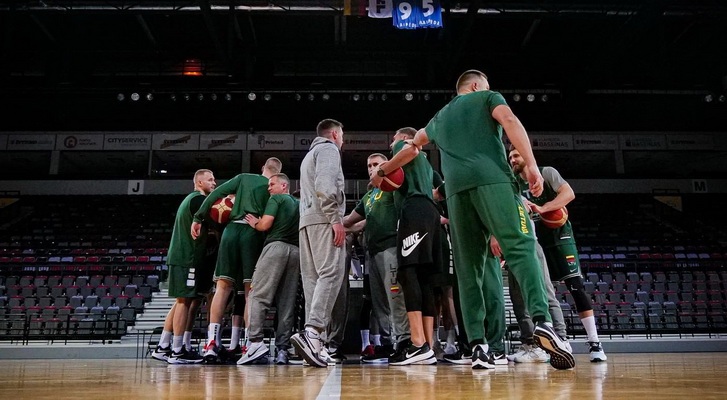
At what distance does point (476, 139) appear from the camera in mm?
2670

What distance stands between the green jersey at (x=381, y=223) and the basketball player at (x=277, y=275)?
1.92ft

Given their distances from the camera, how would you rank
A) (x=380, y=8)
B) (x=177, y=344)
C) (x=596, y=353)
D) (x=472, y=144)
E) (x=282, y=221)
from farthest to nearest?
(x=380, y=8), (x=177, y=344), (x=282, y=221), (x=596, y=353), (x=472, y=144)

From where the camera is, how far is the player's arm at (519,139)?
246 centimetres

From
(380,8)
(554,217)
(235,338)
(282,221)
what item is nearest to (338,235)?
(282,221)

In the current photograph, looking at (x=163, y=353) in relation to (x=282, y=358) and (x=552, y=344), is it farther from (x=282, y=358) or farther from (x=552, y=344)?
(x=552, y=344)

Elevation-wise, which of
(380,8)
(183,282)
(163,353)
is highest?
(380,8)

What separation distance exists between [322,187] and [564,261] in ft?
6.31

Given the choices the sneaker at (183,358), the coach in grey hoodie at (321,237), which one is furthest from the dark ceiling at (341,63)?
the sneaker at (183,358)

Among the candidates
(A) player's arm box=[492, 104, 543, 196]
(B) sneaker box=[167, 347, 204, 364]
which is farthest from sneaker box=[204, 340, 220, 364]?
(A) player's arm box=[492, 104, 543, 196]

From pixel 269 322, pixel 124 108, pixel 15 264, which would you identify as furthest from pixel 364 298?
pixel 124 108

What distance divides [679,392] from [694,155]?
22000mm

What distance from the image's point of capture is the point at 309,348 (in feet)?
10.1

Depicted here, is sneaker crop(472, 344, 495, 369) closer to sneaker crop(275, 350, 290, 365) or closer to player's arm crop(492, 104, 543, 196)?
player's arm crop(492, 104, 543, 196)

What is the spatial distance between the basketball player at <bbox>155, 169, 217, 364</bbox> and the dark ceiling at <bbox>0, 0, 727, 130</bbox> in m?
9.16
